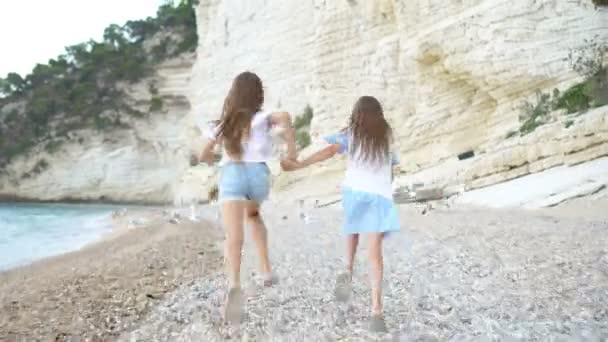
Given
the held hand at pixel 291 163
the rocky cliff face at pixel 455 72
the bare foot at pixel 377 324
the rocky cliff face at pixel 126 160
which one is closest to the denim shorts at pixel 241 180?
→ the held hand at pixel 291 163

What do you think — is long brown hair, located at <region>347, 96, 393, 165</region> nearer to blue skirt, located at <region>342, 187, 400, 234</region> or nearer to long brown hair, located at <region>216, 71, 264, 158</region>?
blue skirt, located at <region>342, 187, 400, 234</region>

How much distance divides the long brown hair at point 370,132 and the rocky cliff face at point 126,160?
40905 mm

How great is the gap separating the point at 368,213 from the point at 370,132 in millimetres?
485

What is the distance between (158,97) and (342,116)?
24714mm

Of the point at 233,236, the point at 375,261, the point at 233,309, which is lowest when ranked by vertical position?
the point at 233,309

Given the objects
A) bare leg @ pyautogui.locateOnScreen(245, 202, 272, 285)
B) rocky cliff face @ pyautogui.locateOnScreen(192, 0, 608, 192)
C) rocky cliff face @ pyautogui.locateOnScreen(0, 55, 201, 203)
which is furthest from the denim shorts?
rocky cliff face @ pyautogui.locateOnScreen(0, 55, 201, 203)

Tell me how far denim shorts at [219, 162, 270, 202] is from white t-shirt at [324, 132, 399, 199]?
0.52 m

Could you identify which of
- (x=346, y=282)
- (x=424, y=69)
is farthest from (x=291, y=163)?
(x=424, y=69)

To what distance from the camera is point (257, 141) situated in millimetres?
3615

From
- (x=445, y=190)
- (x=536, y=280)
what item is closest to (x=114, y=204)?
(x=445, y=190)

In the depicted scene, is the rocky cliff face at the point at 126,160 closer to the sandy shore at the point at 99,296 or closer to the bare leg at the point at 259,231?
the sandy shore at the point at 99,296

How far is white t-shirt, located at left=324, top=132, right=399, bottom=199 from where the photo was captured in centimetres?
362

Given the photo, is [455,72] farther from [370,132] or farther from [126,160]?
[126,160]

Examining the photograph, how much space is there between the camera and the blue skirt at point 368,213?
3549 mm
